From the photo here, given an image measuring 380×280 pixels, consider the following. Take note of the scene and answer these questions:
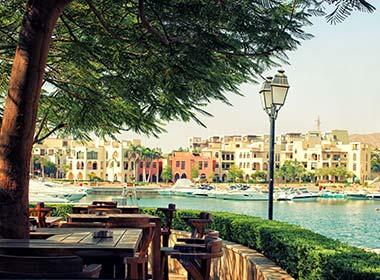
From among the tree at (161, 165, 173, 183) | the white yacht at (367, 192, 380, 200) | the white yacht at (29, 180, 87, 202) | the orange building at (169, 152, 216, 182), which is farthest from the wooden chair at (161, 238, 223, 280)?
the tree at (161, 165, 173, 183)

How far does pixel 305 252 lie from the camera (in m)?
5.14

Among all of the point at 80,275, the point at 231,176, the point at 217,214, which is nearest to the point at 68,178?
the point at 231,176

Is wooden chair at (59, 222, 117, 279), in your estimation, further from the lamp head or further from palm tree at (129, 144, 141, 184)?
palm tree at (129, 144, 141, 184)

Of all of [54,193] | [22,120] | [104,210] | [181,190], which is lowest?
[181,190]

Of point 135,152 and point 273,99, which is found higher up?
point 135,152

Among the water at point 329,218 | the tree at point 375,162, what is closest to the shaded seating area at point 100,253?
the water at point 329,218

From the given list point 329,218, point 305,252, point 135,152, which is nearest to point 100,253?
point 305,252

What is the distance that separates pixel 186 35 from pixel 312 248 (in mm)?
1860

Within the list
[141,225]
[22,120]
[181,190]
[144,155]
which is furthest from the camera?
[144,155]

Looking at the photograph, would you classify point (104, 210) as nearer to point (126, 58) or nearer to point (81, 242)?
point (126, 58)

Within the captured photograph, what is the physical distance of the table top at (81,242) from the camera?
146 inches

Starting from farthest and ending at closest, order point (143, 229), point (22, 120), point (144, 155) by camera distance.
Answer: point (144, 155) < point (143, 229) < point (22, 120)

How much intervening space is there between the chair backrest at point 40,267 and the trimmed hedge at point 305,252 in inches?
71.6

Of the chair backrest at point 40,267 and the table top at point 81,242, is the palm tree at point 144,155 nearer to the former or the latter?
the table top at point 81,242
